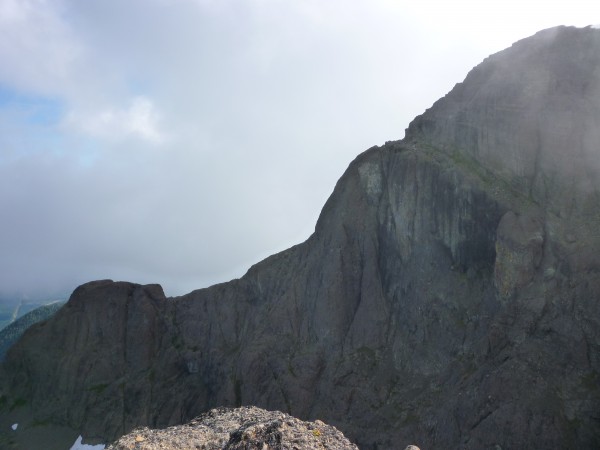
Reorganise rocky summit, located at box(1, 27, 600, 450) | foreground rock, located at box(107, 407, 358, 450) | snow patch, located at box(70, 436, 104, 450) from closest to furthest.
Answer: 1. foreground rock, located at box(107, 407, 358, 450)
2. rocky summit, located at box(1, 27, 600, 450)
3. snow patch, located at box(70, 436, 104, 450)

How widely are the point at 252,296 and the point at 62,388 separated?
4067cm

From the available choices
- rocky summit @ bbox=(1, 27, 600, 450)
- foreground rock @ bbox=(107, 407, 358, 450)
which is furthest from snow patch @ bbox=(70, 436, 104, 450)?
foreground rock @ bbox=(107, 407, 358, 450)

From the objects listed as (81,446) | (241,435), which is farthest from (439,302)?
(81,446)

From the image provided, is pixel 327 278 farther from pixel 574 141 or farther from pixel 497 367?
pixel 574 141

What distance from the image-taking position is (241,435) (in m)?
21.9

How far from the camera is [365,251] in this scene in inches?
3501

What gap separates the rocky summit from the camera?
6197 cm

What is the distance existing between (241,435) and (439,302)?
5788cm

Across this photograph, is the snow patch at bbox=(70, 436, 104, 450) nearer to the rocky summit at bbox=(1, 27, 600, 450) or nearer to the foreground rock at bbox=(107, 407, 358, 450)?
the rocky summit at bbox=(1, 27, 600, 450)

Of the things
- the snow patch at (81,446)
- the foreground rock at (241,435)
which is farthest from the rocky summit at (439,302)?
the foreground rock at (241,435)

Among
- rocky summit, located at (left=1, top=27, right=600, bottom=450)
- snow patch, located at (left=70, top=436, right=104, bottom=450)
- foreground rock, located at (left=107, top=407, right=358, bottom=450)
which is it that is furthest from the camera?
snow patch, located at (left=70, top=436, right=104, bottom=450)

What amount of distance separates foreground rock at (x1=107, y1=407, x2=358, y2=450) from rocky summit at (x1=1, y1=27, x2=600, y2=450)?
37.4 metres

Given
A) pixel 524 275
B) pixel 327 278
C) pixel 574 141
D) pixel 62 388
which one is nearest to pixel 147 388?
pixel 62 388

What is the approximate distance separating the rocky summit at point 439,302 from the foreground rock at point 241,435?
37398 millimetres
